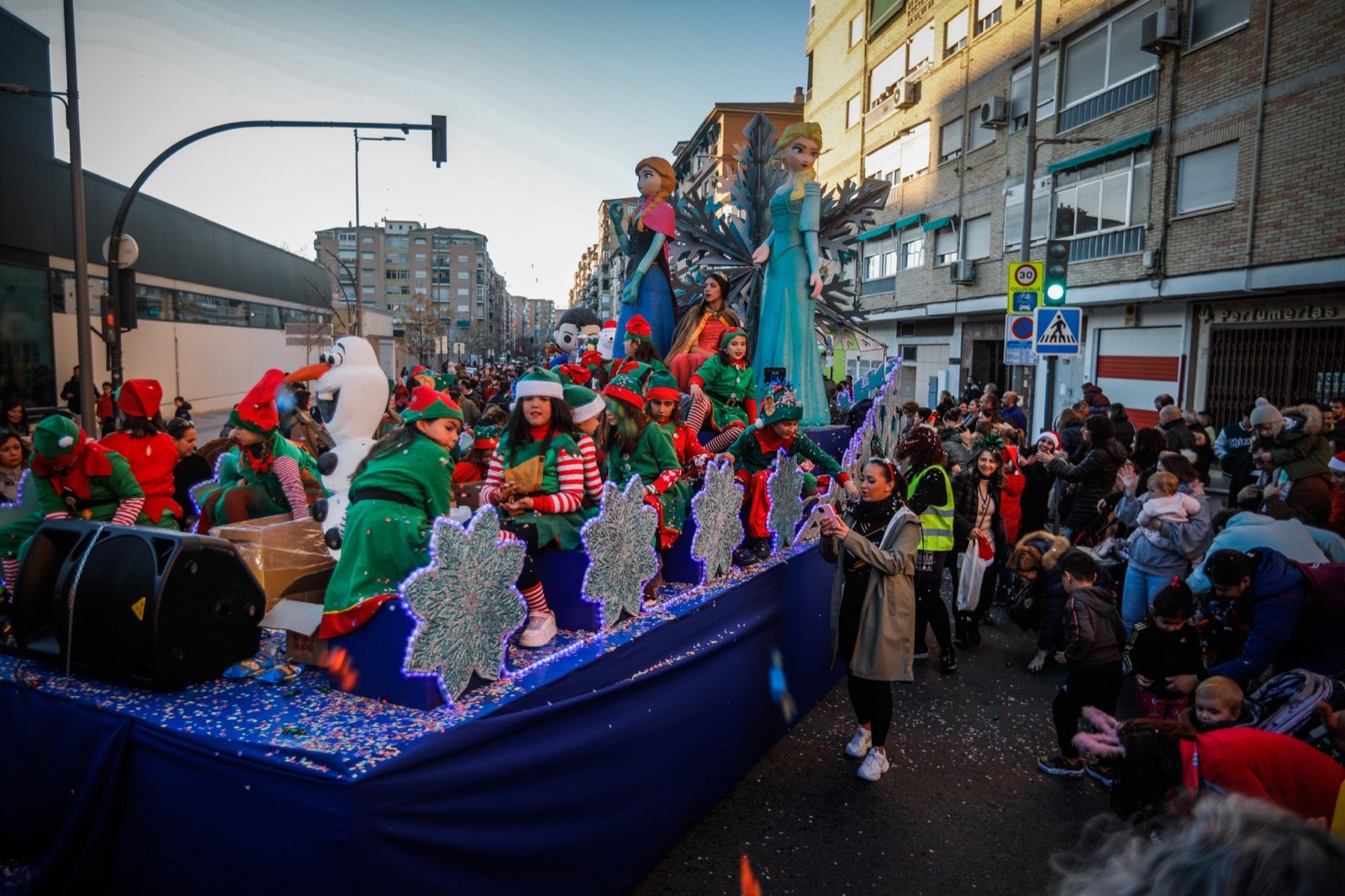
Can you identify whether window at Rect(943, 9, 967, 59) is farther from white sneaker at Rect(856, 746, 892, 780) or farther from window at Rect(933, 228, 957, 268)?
white sneaker at Rect(856, 746, 892, 780)

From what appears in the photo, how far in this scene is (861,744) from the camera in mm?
4727

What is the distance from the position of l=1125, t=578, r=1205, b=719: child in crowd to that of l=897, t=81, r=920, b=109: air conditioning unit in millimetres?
25562

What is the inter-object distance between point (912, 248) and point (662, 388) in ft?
82.3

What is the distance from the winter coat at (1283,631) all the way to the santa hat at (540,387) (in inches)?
138

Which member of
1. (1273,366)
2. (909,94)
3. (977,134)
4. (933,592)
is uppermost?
(909,94)

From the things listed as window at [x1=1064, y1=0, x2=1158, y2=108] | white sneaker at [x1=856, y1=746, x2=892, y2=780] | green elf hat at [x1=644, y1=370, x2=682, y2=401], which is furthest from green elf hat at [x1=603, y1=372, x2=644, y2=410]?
window at [x1=1064, y1=0, x2=1158, y2=108]

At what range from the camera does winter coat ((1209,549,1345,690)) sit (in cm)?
381

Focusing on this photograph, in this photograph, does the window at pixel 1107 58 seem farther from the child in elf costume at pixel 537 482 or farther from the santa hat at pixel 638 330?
the child in elf costume at pixel 537 482

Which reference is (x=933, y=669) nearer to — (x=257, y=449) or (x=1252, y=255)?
(x=257, y=449)

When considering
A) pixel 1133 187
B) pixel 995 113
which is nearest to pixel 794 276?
pixel 1133 187

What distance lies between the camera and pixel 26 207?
1736 cm

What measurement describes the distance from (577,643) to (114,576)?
1.75 metres

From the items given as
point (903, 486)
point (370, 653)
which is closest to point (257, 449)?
point (370, 653)

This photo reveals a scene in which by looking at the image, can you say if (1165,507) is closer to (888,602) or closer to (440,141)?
(888,602)
